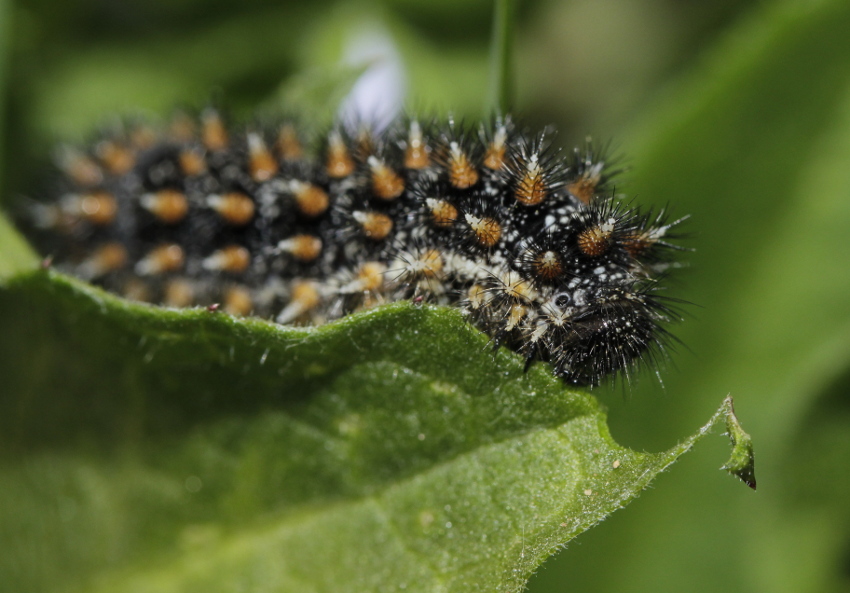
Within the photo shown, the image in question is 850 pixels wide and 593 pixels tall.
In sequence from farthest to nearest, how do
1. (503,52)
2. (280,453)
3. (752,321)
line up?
1. (752,321)
2. (503,52)
3. (280,453)

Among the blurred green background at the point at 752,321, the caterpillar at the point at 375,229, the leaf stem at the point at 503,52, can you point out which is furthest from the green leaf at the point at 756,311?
the leaf stem at the point at 503,52

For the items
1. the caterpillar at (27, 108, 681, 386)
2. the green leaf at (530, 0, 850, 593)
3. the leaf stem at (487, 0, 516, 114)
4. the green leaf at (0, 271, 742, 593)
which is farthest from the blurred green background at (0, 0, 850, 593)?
the green leaf at (0, 271, 742, 593)

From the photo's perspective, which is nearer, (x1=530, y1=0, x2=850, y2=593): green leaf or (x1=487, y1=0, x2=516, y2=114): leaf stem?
(x1=487, y1=0, x2=516, y2=114): leaf stem

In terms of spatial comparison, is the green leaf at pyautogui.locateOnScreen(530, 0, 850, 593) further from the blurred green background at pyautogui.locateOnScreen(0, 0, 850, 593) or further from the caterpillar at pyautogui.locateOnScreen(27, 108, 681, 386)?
the caterpillar at pyautogui.locateOnScreen(27, 108, 681, 386)

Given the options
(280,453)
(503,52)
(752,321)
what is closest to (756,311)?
(752,321)

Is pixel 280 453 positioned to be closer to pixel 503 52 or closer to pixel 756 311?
pixel 503 52

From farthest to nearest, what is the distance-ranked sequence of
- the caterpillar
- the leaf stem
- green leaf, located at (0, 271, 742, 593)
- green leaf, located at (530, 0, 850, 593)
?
green leaf, located at (530, 0, 850, 593)
the leaf stem
the caterpillar
green leaf, located at (0, 271, 742, 593)

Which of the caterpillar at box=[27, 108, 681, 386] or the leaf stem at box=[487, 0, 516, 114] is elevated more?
the leaf stem at box=[487, 0, 516, 114]

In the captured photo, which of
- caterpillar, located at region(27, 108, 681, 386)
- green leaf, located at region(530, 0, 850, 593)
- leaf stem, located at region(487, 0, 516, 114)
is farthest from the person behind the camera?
green leaf, located at region(530, 0, 850, 593)
